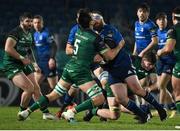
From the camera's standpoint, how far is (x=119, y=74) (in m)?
12.2

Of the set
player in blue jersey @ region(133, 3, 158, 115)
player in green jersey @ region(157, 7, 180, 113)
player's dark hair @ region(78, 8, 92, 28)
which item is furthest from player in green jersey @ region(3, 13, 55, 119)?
player in blue jersey @ region(133, 3, 158, 115)

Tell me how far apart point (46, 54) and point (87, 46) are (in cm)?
651

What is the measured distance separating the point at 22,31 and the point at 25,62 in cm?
75

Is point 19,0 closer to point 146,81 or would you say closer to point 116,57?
point 146,81

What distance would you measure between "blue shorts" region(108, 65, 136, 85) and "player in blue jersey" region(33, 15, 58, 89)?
481cm

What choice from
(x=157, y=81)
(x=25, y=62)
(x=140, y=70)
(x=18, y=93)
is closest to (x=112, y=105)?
(x=25, y=62)

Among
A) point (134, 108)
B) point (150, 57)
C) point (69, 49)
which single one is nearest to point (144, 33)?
point (150, 57)

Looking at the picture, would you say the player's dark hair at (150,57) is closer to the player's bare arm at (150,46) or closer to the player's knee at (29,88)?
the player's bare arm at (150,46)

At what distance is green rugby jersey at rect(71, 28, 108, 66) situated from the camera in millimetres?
11312

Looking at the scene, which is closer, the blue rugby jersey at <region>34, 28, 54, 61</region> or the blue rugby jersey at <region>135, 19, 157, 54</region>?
the blue rugby jersey at <region>135, 19, 157, 54</region>

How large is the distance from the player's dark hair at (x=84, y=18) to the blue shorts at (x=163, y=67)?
185 inches

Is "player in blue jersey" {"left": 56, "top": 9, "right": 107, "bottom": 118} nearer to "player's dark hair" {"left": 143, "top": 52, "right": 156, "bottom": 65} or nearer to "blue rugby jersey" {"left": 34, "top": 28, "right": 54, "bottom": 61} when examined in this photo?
"player's dark hair" {"left": 143, "top": 52, "right": 156, "bottom": 65}

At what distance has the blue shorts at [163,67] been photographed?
15648mm

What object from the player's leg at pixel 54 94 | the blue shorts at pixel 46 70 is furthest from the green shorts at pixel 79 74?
the blue shorts at pixel 46 70
